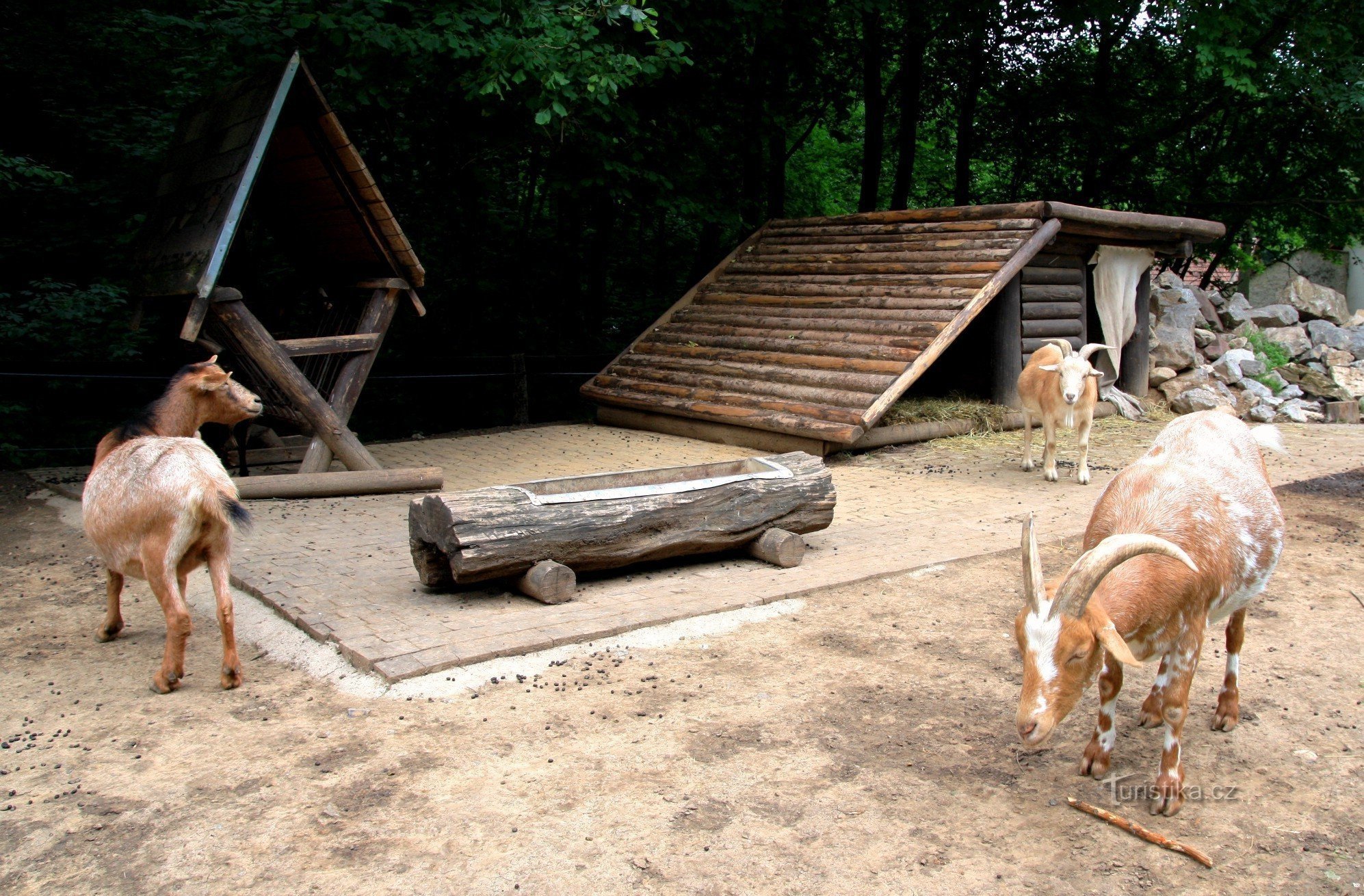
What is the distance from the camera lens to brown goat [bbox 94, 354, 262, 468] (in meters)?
5.61

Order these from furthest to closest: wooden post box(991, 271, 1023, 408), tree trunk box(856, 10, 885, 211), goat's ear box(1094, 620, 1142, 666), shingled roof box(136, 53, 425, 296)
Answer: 1. tree trunk box(856, 10, 885, 211)
2. wooden post box(991, 271, 1023, 408)
3. shingled roof box(136, 53, 425, 296)
4. goat's ear box(1094, 620, 1142, 666)

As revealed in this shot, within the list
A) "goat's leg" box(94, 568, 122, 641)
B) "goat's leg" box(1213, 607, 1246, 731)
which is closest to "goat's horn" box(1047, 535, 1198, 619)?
"goat's leg" box(1213, 607, 1246, 731)

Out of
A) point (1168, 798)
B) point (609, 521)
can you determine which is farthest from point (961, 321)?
point (1168, 798)

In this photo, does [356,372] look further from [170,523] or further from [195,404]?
[170,523]

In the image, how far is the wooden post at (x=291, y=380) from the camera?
8.35m

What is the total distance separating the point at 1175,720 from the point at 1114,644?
0.71m

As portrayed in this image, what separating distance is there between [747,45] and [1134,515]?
13347 mm

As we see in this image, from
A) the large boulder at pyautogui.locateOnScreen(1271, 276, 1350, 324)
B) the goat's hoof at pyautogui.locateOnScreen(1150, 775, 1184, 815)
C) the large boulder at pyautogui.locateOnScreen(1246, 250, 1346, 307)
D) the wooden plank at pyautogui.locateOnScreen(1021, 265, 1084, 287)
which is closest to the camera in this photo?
the goat's hoof at pyautogui.locateOnScreen(1150, 775, 1184, 815)

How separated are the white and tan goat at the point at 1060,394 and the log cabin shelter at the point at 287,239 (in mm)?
5781

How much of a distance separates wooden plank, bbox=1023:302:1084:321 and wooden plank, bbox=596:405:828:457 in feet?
11.5

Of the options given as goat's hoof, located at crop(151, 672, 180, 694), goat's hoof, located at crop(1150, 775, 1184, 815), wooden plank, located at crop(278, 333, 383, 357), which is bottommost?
goat's hoof, located at crop(1150, 775, 1184, 815)

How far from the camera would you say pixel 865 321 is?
11.1 m

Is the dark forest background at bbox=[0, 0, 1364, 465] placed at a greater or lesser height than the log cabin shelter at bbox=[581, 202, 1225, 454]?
greater

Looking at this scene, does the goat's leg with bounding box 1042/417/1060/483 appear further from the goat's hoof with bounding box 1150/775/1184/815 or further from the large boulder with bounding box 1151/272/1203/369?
the goat's hoof with bounding box 1150/775/1184/815
